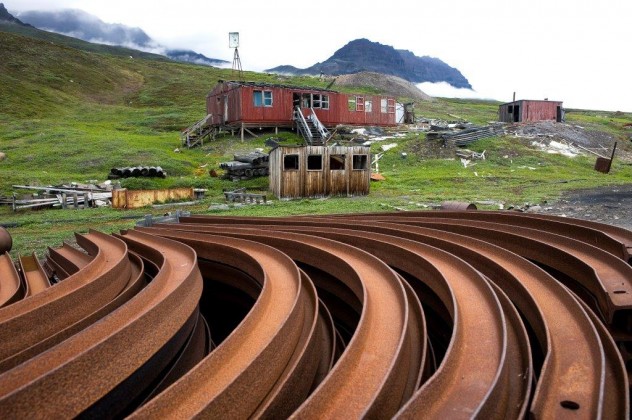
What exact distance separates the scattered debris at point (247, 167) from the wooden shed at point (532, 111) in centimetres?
4062

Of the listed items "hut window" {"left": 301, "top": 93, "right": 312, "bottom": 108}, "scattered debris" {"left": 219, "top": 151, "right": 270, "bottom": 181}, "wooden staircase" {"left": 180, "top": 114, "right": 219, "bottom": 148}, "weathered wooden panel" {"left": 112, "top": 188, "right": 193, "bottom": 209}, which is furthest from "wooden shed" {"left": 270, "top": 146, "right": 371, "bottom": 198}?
"wooden staircase" {"left": 180, "top": 114, "right": 219, "bottom": 148}

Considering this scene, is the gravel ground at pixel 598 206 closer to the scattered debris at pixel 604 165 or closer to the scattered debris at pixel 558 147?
the scattered debris at pixel 604 165

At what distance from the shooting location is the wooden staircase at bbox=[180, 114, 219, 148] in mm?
43562

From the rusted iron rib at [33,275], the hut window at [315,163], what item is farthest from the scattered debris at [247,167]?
the rusted iron rib at [33,275]

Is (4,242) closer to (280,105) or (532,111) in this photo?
(280,105)

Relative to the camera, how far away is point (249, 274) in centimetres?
689

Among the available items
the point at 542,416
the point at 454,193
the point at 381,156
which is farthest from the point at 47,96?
the point at 542,416

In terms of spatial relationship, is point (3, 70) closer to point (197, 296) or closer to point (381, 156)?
point (381, 156)

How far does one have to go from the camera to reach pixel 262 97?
41.4 m

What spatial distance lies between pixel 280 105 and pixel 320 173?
68.1 feet

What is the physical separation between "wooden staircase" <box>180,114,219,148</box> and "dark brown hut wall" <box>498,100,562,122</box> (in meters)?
37.4

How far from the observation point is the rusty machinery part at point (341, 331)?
9.29ft

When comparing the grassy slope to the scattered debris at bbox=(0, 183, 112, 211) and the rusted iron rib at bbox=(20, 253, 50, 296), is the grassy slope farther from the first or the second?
the rusted iron rib at bbox=(20, 253, 50, 296)

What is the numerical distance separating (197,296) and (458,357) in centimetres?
309
